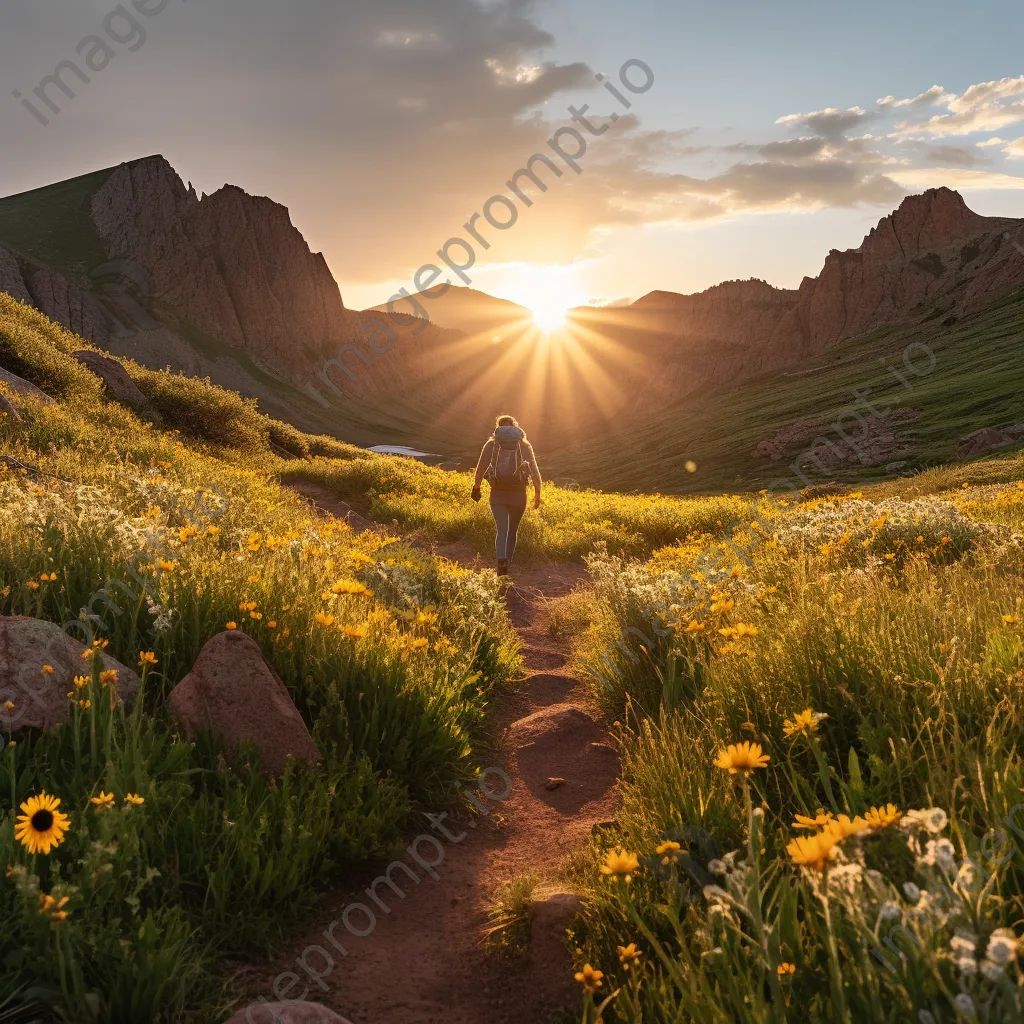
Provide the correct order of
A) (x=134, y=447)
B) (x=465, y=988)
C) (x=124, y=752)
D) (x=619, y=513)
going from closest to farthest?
(x=465, y=988), (x=124, y=752), (x=134, y=447), (x=619, y=513)

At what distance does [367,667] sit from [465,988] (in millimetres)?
2201

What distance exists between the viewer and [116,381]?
20.7m

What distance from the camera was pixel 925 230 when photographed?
179125 millimetres

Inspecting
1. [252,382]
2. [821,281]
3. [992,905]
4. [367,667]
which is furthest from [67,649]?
[821,281]

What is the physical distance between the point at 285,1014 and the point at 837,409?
10017 cm

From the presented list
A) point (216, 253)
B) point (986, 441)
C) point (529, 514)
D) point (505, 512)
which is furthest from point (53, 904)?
point (216, 253)

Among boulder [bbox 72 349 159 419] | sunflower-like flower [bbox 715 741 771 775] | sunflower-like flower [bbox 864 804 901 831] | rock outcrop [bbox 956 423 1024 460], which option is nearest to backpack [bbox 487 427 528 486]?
sunflower-like flower [bbox 715 741 771 775]

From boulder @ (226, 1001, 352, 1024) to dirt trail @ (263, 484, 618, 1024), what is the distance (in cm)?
37

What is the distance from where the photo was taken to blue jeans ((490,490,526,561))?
12164 millimetres

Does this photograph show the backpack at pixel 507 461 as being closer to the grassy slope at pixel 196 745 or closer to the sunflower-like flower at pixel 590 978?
the grassy slope at pixel 196 745

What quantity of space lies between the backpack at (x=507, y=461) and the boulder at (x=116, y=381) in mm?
12855

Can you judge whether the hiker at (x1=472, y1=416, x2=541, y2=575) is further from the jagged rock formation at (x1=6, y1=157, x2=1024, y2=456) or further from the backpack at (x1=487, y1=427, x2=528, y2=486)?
the jagged rock formation at (x1=6, y1=157, x2=1024, y2=456)

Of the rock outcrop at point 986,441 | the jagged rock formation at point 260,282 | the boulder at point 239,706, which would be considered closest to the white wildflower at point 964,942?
the boulder at point 239,706

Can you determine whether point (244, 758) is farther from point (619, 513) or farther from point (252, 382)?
point (252, 382)
